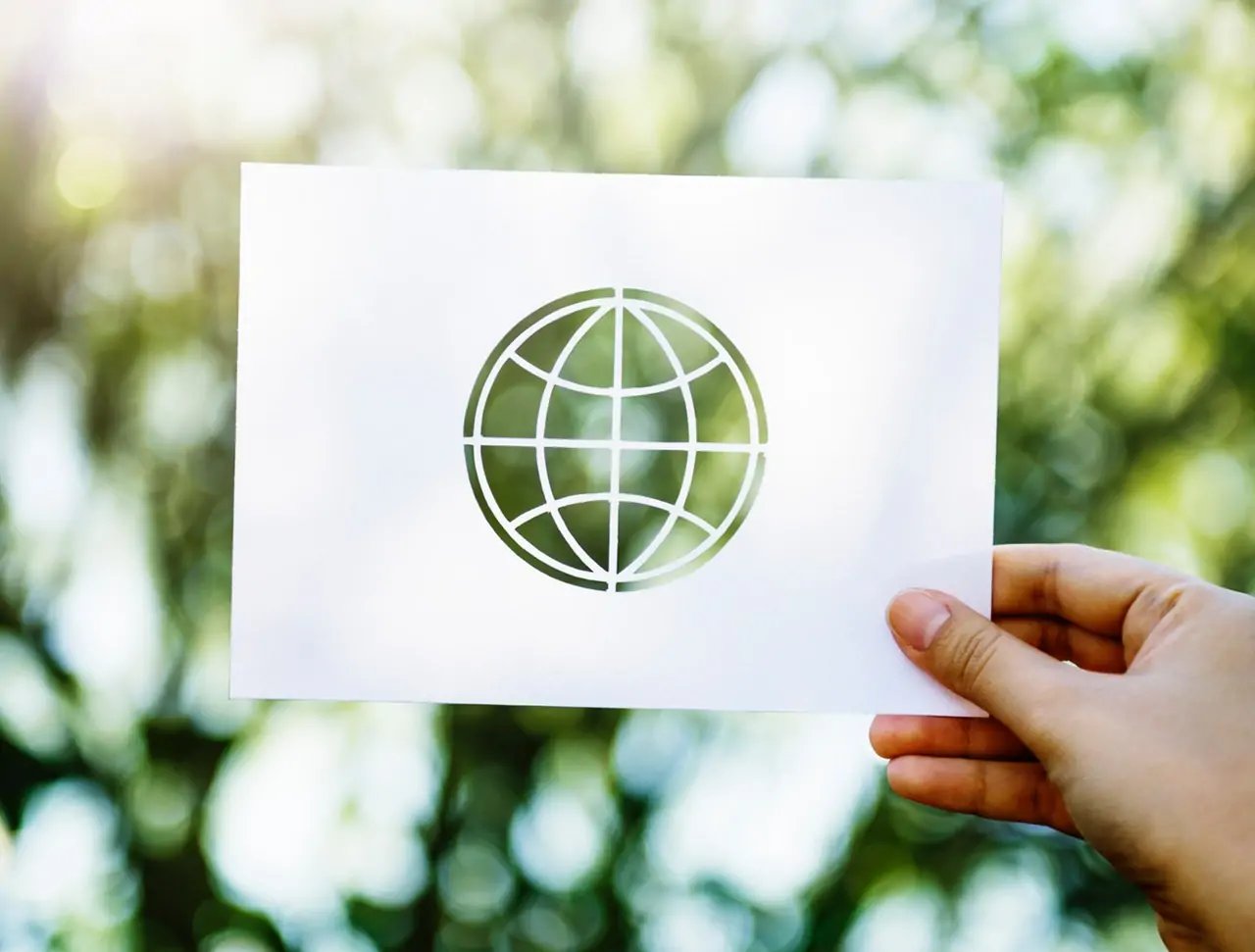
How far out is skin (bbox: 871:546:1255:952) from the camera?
61 centimetres

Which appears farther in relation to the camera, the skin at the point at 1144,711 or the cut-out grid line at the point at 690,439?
the cut-out grid line at the point at 690,439

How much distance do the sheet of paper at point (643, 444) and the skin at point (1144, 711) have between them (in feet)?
0.19

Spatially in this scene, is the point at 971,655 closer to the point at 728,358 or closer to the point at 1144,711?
the point at 1144,711

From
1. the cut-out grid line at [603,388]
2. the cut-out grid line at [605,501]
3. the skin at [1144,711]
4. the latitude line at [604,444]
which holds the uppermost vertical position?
the cut-out grid line at [603,388]

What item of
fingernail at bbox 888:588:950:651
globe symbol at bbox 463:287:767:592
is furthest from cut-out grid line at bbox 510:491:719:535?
fingernail at bbox 888:588:950:651

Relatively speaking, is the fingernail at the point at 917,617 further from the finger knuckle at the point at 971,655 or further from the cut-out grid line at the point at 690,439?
the cut-out grid line at the point at 690,439

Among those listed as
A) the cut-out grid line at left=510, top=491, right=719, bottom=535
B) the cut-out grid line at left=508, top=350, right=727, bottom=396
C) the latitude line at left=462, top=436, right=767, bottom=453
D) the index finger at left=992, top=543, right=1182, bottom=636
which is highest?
the cut-out grid line at left=508, top=350, right=727, bottom=396

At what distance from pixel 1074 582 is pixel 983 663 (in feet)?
0.40

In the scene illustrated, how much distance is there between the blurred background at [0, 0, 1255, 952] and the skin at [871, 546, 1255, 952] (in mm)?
167

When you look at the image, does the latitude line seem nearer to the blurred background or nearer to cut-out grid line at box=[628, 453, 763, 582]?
cut-out grid line at box=[628, 453, 763, 582]

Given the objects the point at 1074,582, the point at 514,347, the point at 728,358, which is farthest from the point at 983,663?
the point at 514,347

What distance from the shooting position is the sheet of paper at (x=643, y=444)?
0.72 m

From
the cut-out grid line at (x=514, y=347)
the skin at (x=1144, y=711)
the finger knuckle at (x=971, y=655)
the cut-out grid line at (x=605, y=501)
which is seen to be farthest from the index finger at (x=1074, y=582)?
the cut-out grid line at (x=514, y=347)

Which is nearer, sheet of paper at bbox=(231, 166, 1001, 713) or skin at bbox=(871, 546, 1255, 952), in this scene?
skin at bbox=(871, 546, 1255, 952)
